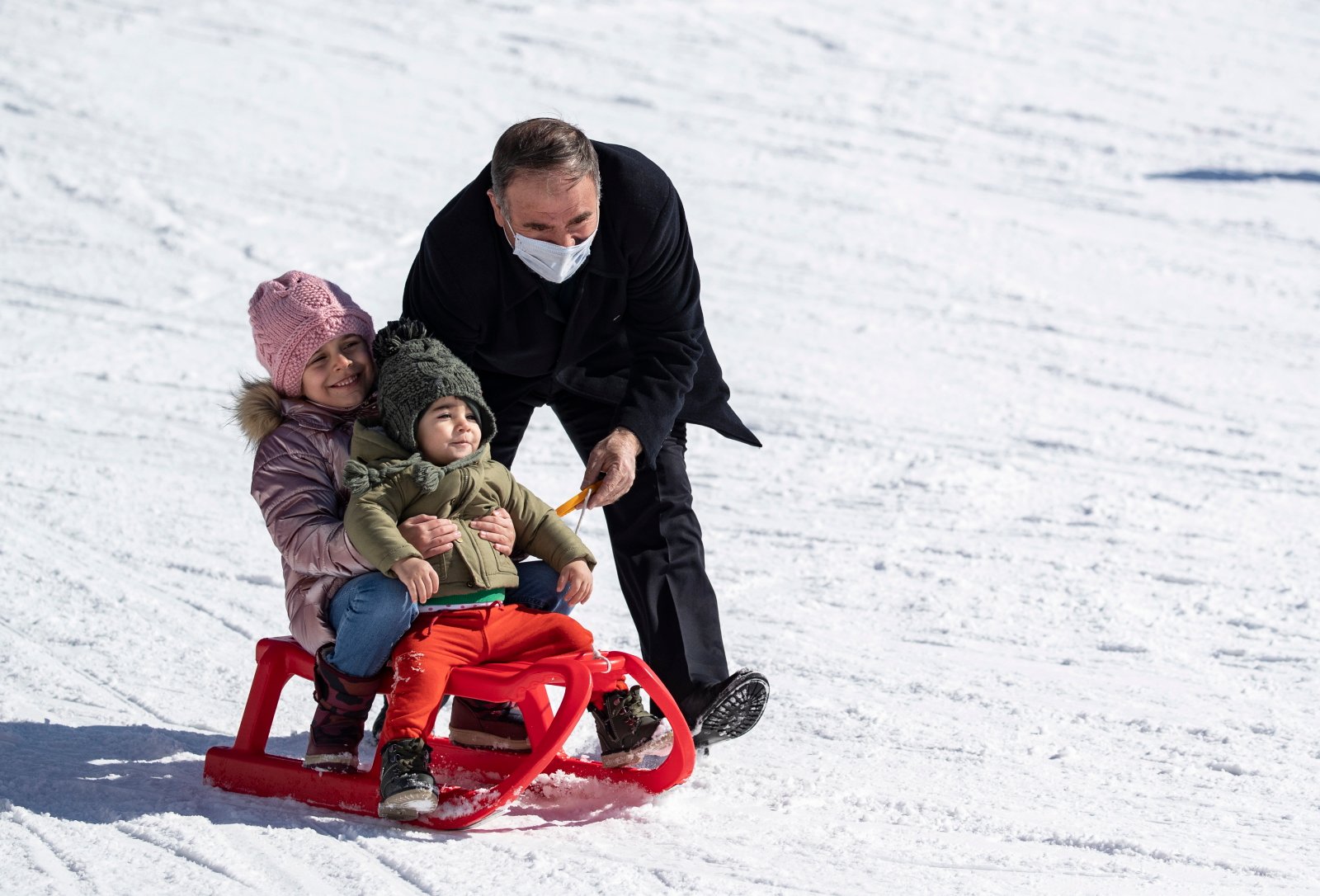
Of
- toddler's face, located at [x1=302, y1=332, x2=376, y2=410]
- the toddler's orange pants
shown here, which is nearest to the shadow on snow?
the toddler's orange pants

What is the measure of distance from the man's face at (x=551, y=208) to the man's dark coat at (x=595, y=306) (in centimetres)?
13

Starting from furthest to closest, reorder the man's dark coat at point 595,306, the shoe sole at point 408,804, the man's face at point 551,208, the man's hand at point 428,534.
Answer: the man's dark coat at point 595,306 → the man's face at point 551,208 → the man's hand at point 428,534 → the shoe sole at point 408,804

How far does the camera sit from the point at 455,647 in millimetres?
2748

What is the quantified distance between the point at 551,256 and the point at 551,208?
13cm

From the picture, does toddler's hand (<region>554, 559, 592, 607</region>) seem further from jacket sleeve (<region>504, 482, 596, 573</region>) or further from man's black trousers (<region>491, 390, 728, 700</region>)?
man's black trousers (<region>491, 390, 728, 700</region>)

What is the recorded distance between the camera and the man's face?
2783mm

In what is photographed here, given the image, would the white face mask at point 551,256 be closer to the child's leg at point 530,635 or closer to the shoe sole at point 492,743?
the child's leg at point 530,635

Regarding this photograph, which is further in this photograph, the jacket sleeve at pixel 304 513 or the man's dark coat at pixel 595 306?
the man's dark coat at pixel 595 306

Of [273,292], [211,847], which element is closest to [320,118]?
[273,292]

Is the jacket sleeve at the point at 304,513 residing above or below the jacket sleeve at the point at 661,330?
below

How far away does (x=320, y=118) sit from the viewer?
34.2 ft

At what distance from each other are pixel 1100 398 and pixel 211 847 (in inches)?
196

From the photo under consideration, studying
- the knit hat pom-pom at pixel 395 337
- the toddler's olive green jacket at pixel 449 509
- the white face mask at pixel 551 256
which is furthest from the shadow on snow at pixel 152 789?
the white face mask at pixel 551 256

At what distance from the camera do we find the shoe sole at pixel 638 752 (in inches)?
114
